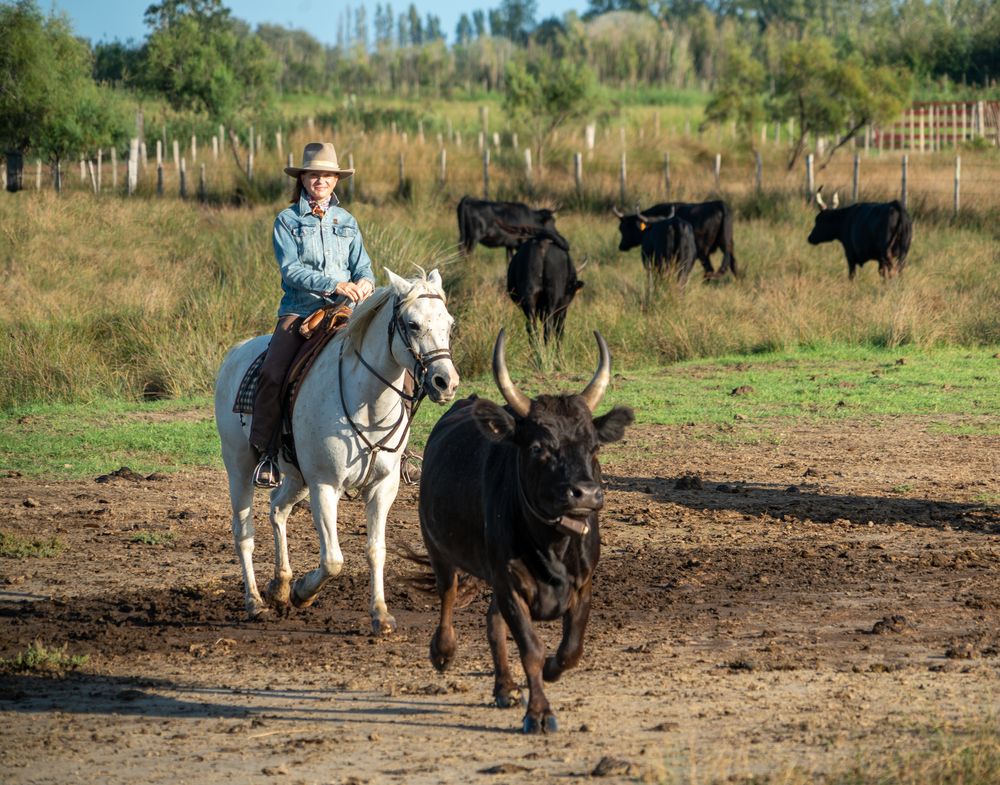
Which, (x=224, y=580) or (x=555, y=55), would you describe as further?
(x=555, y=55)

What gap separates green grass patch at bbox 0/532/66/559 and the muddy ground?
96 millimetres

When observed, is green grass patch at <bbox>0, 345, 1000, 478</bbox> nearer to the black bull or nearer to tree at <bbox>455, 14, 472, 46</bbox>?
the black bull

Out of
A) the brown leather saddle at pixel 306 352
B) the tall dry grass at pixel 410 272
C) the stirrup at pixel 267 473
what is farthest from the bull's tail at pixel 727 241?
the stirrup at pixel 267 473

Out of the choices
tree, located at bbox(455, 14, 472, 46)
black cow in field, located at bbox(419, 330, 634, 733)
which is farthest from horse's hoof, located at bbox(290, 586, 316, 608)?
tree, located at bbox(455, 14, 472, 46)

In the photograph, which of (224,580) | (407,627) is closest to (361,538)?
(224,580)

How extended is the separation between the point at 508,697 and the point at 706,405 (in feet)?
27.0

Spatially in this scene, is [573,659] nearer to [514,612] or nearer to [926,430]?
[514,612]

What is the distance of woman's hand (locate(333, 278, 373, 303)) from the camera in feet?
25.1

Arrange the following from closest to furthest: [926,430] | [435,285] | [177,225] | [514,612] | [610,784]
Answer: [610,784]
[514,612]
[435,285]
[926,430]
[177,225]

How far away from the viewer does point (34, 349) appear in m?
15.5

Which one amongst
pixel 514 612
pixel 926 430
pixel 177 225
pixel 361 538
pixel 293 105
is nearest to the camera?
pixel 514 612

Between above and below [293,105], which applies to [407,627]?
below

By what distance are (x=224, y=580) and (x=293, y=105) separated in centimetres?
6465

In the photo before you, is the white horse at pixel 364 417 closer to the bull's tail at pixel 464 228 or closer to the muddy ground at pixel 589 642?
the muddy ground at pixel 589 642
